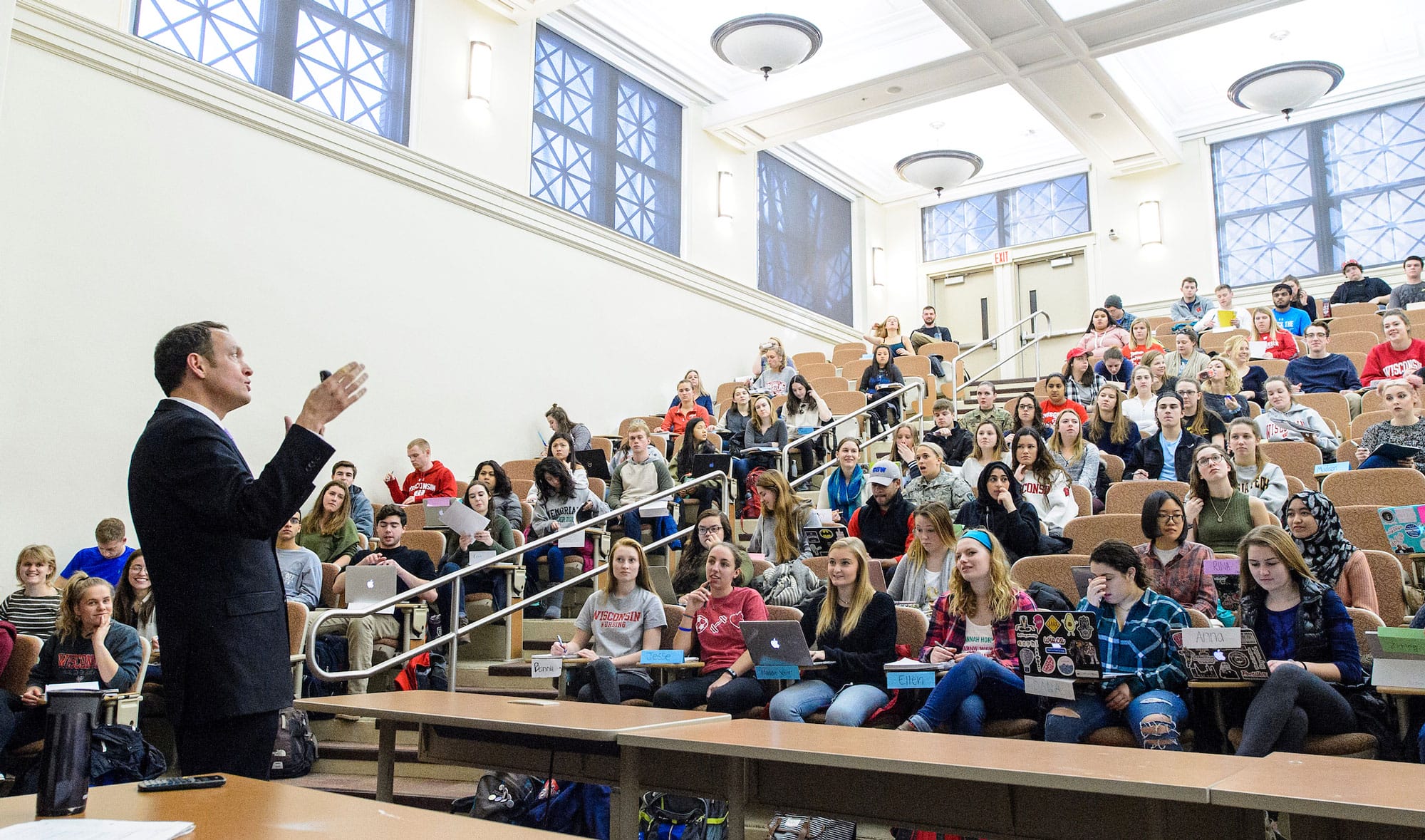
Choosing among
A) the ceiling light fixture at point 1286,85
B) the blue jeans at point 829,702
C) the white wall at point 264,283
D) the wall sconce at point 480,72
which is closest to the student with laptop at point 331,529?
the white wall at point 264,283

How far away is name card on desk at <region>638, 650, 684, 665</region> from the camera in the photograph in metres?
4.30

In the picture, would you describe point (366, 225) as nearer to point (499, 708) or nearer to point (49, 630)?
point (49, 630)

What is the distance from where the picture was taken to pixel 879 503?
5703mm

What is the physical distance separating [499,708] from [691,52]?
9.36 m

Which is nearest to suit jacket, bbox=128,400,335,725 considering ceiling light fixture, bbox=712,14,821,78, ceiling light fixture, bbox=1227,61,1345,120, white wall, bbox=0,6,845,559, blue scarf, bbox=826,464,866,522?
blue scarf, bbox=826,464,866,522

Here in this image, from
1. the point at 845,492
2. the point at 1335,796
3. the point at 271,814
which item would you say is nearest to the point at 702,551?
the point at 845,492

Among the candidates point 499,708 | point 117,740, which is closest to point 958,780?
point 499,708

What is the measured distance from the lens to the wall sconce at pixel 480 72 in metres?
8.98

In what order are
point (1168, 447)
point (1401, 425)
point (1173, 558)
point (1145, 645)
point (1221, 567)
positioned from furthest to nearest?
1. point (1168, 447)
2. point (1401, 425)
3. point (1173, 558)
4. point (1221, 567)
5. point (1145, 645)

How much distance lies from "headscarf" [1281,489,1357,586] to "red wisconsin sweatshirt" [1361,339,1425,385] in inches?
148

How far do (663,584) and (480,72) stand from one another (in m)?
5.42

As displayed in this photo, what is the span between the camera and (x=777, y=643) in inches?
153

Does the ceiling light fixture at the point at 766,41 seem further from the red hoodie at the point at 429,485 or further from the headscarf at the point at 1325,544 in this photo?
the headscarf at the point at 1325,544

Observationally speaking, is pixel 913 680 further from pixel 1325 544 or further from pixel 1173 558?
pixel 1325 544
